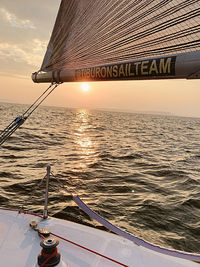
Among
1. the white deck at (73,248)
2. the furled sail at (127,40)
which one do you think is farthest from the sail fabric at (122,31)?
the white deck at (73,248)

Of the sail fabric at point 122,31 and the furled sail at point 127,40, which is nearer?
the furled sail at point 127,40

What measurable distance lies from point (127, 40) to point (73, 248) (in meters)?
3.15

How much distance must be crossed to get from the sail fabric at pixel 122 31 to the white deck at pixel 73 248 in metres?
2.42

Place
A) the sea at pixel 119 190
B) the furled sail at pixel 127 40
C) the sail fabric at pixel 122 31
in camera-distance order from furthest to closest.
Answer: the sea at pixel 119 190 → the sail fabric at pixel 122 31 → the furled sail at pixel 127 40

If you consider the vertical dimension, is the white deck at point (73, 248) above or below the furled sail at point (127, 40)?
below

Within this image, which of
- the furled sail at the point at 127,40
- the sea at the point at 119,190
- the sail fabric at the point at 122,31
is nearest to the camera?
the furled sail at the point at 127,40

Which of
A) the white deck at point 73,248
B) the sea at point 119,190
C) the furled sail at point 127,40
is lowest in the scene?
the sea at point 119,190

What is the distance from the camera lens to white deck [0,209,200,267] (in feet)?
8.21

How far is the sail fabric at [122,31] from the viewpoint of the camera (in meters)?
2.42

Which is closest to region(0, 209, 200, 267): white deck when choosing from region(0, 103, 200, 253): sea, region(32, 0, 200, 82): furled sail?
region(0, 103, 200, 253): sea

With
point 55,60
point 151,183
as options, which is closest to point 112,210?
point 151,183

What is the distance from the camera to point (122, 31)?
321cm

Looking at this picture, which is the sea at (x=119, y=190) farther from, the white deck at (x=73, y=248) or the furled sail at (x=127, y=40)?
the furled sail at (x=127, y=40)

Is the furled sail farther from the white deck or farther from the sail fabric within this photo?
the white deck
